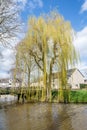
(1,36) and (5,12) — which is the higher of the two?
(5,12)

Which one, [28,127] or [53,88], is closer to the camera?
[28,127]

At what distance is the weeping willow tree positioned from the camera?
30.0 meters

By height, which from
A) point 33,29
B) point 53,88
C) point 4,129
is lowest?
point 4,129

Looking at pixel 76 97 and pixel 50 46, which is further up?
pixel 50 46

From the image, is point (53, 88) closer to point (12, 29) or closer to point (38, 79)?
point (38, 79)

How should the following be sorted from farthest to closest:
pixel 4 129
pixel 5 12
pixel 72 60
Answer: pixel 72 60 → pixel 4 129 → pixel 5 12

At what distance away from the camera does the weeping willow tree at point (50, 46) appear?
30.0m

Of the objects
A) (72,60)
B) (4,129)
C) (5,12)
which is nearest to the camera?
(5,12)

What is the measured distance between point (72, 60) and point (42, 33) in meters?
5.01

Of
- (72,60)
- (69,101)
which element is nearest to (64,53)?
(72,60)

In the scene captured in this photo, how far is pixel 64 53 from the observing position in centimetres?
2997

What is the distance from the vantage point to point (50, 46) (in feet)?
101

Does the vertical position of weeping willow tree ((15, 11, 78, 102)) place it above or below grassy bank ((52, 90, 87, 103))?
above

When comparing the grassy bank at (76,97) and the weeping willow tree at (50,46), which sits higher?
the weeping willow tree at (50,46)
